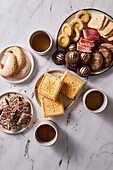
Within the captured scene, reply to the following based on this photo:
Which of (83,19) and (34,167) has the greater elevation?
(83,19)

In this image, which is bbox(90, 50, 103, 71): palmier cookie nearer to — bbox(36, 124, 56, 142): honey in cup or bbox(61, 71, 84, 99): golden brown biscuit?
bbox(61, 71, 84, 99): golden brown biscuit

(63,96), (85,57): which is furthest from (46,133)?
(85,57)

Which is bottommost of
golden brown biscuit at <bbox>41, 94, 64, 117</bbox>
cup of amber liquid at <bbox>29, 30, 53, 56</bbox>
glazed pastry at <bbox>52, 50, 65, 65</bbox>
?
golden brown biscuit at <bbox>41, 94, 64, 117</bbox>

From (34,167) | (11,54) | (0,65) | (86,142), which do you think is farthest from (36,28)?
(34,167)

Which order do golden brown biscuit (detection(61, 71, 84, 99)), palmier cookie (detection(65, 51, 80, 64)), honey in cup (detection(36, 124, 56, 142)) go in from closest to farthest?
palmier cookie (detection(65, 51, 80, 64)), golden brown biscuit (detection(61, 71, 84, 99)), honey in cup (detection(36, 124, 56, 142))

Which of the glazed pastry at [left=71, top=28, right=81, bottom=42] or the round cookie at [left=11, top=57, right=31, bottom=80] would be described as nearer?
Answer: the glazed pastry at [left=71, top=28, right=81, bottom=42]

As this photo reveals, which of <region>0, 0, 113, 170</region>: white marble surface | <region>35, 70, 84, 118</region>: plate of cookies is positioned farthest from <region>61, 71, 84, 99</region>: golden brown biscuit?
<region>0, 0, 113, 170</region>: white marble surface

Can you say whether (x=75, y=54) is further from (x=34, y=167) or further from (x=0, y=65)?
(x=34, y=167)

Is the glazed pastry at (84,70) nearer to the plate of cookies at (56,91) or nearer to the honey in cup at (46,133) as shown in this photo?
the plate of cookies at (56,91)
